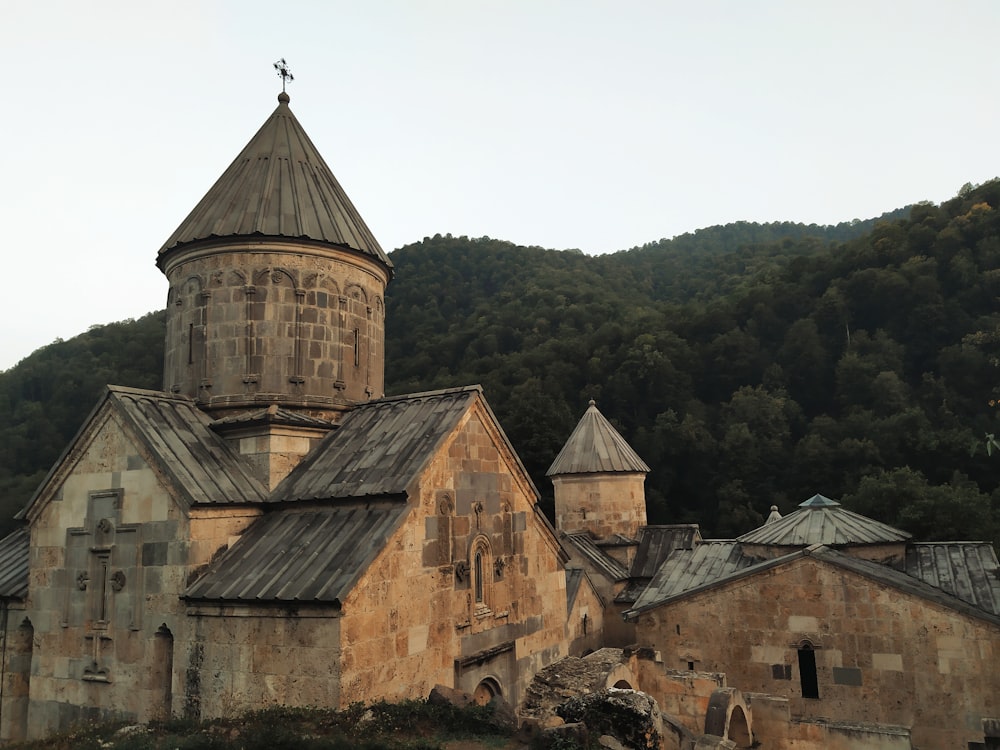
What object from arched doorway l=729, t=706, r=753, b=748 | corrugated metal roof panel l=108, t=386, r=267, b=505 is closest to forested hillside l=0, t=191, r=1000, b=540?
arched doorway l=729, t=706, r=753, b=748

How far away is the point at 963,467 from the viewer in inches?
1443

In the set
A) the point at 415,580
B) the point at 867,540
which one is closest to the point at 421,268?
the point at 867,540

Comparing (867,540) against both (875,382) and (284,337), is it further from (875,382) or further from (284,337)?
(875,382)

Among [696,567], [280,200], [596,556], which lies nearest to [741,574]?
[696,567]

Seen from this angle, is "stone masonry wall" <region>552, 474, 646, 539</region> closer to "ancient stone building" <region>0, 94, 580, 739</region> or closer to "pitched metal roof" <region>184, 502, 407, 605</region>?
"ancient stone building" <region>0, 94, 580, 739</region>

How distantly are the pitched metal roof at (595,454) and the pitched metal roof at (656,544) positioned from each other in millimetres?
2417

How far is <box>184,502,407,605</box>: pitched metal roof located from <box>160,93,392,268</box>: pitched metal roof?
4944 millimetres

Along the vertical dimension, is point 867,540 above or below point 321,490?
below

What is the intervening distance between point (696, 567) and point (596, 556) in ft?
15.6

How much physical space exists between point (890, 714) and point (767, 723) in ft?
9.27

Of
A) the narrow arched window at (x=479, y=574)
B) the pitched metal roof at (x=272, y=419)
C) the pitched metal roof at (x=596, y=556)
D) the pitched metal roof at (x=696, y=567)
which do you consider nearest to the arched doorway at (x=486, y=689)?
the narrow arched window at (x=479, y=574)

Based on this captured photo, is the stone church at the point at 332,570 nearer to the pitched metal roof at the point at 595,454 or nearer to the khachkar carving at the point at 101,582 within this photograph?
the khachkar carving at the point at 101,582

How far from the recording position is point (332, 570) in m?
7.64

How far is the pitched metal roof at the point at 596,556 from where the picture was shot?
2239cm
